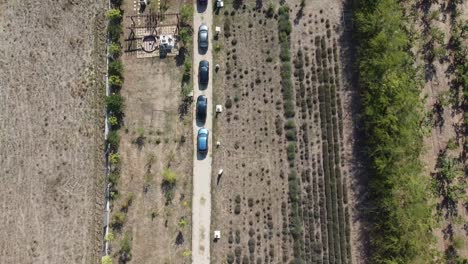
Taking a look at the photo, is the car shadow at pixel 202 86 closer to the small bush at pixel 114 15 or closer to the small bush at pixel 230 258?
the small bush at pixel 114 15

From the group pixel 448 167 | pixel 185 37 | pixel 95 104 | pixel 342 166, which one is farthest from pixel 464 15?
pixel 95 104

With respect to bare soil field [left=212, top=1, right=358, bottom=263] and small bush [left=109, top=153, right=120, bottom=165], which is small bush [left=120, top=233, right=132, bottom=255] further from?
bare soil field [left=212, top=1, right=358, bottom=263]

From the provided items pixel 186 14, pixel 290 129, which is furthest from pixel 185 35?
pixel 290 129

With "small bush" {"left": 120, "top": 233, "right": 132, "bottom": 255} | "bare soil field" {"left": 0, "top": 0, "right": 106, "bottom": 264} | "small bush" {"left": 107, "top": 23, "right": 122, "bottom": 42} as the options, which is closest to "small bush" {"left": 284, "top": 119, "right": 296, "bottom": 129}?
"bare soil field" {"left": 0, "top": 0, "right": 106, "bottom": 264}

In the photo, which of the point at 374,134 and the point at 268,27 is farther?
the point at 268,27

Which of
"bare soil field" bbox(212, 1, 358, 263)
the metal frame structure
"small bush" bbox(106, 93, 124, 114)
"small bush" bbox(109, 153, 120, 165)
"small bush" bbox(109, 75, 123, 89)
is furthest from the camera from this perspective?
the metal frame structure

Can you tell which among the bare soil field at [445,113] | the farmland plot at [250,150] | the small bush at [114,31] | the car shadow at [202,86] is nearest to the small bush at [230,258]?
the farmland plot at [250,150]

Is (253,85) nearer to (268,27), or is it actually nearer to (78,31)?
(268,27)
